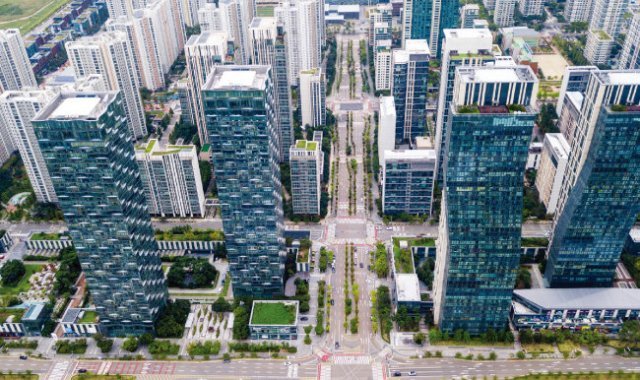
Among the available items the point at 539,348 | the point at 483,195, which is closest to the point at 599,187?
the point at 483,195

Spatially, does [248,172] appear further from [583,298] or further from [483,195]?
[583,298]

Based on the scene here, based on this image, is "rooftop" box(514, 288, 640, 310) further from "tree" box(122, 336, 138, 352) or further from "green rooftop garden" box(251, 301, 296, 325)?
"tree" box(122, 336, 138, 352)

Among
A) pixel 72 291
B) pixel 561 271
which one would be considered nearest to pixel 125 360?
pixel 72 291

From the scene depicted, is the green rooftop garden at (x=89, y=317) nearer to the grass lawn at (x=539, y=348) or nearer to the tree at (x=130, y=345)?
the tree at (x=130, y=345)

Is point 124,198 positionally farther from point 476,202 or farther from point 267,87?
point 476,202

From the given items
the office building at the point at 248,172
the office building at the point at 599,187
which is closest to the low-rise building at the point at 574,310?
the office building at the point at 599,187

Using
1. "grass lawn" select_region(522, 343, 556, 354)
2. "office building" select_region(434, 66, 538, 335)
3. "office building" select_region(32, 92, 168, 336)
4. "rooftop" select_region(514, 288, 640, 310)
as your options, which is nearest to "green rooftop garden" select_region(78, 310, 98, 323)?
"office building" select_region(32, 92, 168, 336)

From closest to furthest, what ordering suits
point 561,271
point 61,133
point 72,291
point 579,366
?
1. point 61,133
2. point 579,366
3. point 561,271
4. point 72,291
